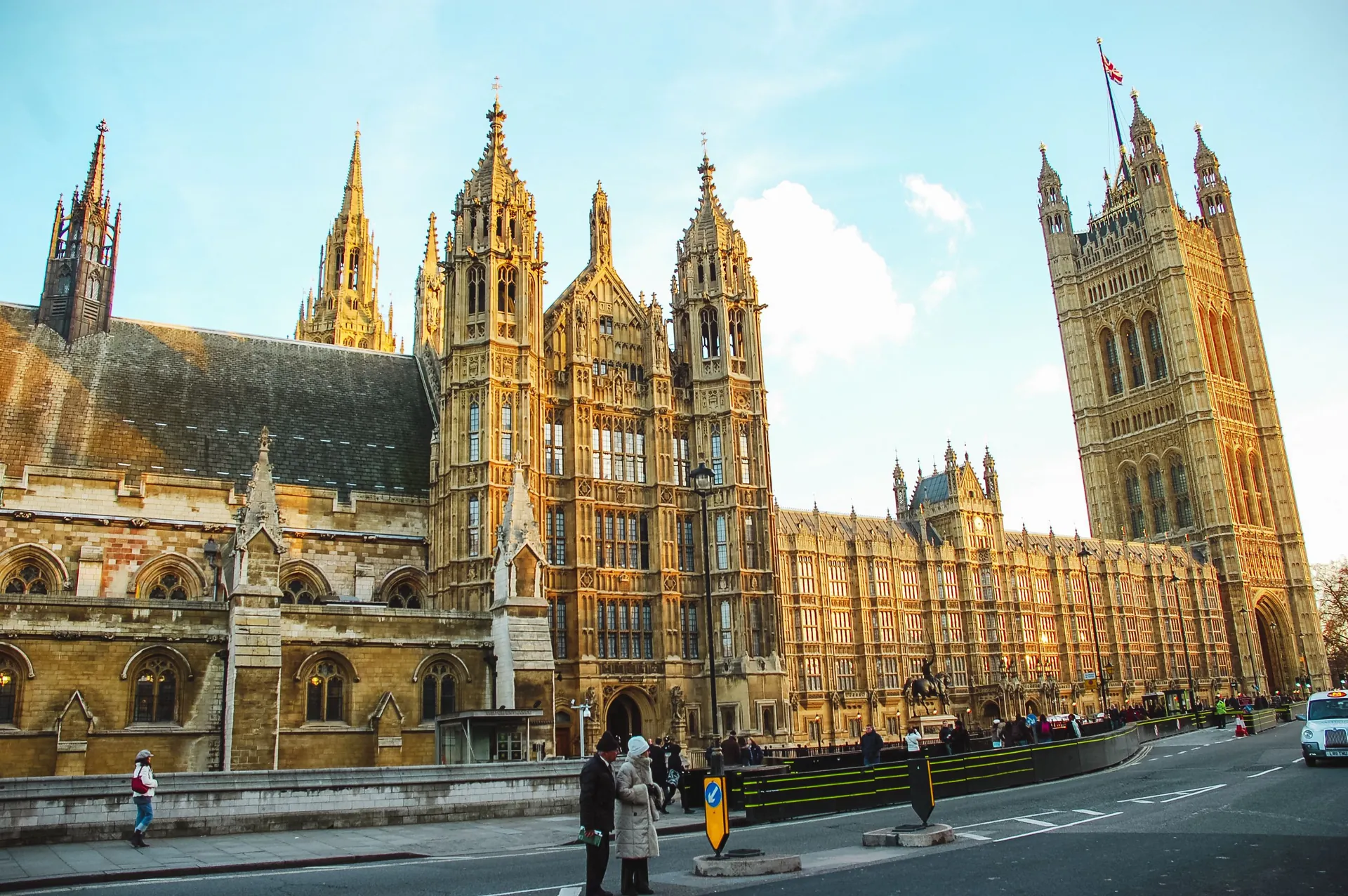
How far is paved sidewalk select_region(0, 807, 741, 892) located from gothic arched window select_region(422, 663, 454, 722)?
10.5 meters

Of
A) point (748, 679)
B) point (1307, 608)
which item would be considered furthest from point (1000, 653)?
point (1307, 608)

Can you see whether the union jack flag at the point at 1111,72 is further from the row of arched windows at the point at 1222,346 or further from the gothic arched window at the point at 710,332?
the gothic arched window at the point at 710,332

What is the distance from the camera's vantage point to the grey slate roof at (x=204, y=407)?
3500 cm

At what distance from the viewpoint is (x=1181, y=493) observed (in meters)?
101

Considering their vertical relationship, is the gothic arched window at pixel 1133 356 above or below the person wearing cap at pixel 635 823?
above

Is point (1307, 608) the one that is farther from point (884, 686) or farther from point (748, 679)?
point (748, 679)

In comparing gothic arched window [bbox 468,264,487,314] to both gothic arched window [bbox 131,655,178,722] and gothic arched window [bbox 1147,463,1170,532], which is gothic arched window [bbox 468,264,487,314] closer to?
gothic arched window [bbox 131,655,178,722]

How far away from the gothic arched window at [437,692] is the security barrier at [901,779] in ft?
41.7

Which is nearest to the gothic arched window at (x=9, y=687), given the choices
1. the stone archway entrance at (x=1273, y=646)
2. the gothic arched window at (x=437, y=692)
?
the gothic arched window at (x=437, y=692)

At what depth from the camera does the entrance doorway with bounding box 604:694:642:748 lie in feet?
125

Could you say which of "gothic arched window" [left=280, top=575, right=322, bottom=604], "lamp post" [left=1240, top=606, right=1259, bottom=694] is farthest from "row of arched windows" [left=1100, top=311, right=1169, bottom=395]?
"gothic arched window" [left=280, top=575, right=322, bottom=604]

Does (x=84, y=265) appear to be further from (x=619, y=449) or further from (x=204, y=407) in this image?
(x=619, y=449)

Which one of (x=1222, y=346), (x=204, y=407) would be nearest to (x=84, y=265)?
(x=204, y=407)

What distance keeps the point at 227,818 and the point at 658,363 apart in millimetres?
26382
